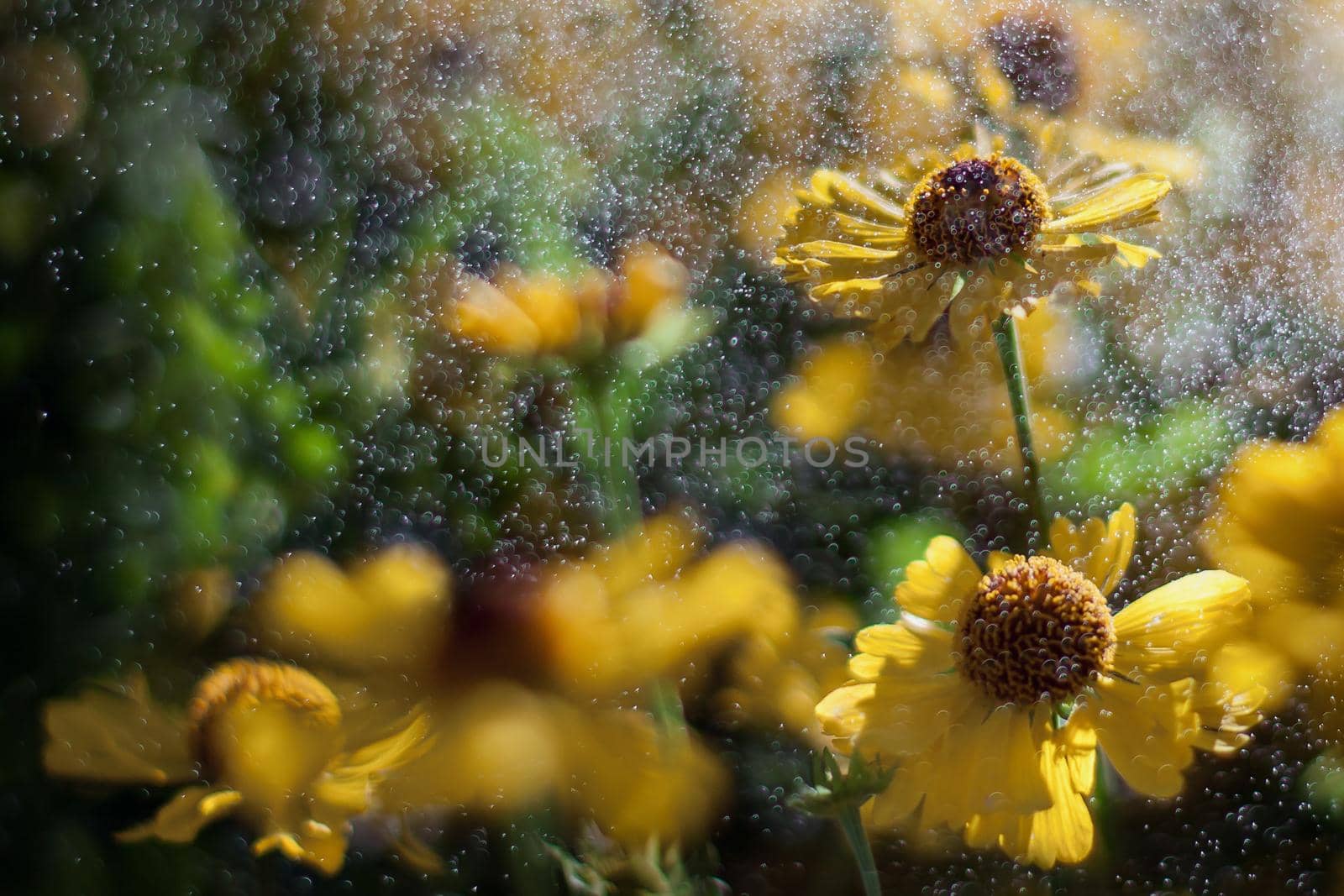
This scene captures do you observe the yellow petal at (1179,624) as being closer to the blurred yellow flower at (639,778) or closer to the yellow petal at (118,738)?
the blurred yellow flower at (639,778)

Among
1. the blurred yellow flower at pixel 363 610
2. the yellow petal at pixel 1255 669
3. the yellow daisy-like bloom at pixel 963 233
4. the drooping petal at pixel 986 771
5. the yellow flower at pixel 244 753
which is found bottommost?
the yellow flower at pixel 244 753

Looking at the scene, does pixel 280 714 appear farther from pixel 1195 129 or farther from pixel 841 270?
pixel 1195 129

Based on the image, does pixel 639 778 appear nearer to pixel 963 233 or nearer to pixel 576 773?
pixel 576 773

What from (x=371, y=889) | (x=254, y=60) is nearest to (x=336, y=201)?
(x=254, y=60)

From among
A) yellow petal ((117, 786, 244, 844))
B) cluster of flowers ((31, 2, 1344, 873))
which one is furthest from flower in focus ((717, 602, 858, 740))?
yellow petal ((117, 786, 244, 844))

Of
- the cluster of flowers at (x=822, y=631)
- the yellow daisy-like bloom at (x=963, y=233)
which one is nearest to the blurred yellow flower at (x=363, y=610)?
the cluster of flowers at (x=822, y=631)

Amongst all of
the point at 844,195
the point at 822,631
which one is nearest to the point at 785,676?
the point at 822,631
